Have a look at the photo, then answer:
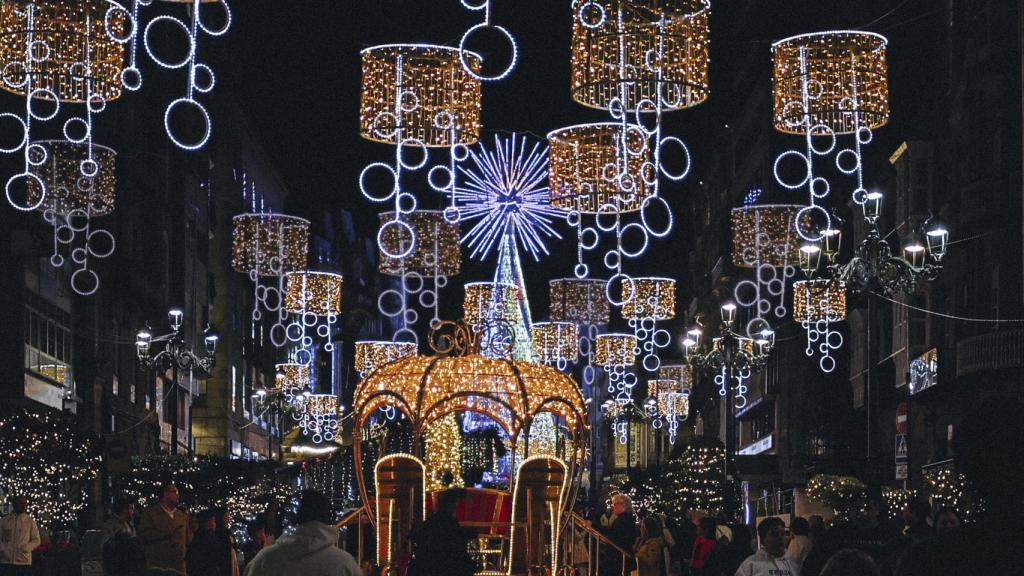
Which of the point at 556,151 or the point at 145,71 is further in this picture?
the point at 145,71

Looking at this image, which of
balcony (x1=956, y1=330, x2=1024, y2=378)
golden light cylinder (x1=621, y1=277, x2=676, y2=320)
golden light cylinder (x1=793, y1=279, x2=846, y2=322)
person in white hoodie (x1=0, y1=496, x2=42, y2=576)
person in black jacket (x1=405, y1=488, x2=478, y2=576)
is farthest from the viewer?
golden light cylinder (x1=621, y1=277, x2=676, y2=320)

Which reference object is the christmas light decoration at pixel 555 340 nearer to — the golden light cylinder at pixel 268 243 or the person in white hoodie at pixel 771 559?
the golden light cylinder at pixel 268 243

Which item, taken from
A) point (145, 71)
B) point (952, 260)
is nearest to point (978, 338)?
point (952, 260)

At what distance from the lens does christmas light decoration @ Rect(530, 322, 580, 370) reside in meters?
42.5

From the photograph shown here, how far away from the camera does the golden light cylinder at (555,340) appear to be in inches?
1672

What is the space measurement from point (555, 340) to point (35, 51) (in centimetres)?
2931

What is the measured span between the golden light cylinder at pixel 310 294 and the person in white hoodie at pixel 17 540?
515 inches

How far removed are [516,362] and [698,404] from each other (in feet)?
197

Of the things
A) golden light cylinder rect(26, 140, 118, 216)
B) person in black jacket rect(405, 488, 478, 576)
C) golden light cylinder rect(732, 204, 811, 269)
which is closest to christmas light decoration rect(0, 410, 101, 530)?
golden light cylinder rect(26, 140, 118, 216)

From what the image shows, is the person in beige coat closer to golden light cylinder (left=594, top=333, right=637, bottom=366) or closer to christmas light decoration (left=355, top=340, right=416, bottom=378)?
christmas light decoration (left=355, top=340, right=416, bottom=378)

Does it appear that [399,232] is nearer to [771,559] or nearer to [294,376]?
[771,559]

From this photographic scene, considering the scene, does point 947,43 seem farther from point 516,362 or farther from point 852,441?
point 516,362

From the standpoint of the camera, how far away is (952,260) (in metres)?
37.4

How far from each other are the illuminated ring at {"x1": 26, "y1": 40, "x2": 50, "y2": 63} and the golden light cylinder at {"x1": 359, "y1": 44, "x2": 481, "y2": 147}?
366 centimetres
